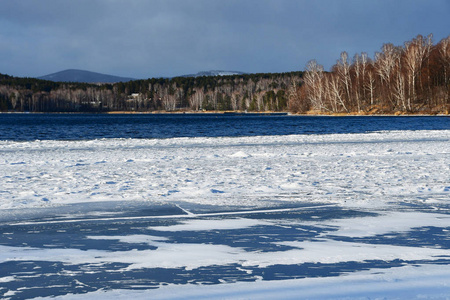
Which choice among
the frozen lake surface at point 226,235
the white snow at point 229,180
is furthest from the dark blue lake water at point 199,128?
the frozen lake surface at point 226,235

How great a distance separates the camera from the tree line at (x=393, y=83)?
8894cm

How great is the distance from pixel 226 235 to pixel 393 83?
9108cm

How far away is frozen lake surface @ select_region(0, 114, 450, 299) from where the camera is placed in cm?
443

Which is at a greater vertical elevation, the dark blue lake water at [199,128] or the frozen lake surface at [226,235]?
the dark blue lake water at [199,128]

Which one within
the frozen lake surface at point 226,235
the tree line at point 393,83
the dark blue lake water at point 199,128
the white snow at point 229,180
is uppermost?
the tree line at point 393,83

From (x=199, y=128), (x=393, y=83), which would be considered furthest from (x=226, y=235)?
(x=393, y=83)

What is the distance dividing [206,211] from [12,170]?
329 inches

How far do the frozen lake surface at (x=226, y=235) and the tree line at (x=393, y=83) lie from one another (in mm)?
79573

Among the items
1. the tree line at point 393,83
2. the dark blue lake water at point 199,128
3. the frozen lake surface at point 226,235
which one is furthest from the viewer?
the tree line at point 393,83

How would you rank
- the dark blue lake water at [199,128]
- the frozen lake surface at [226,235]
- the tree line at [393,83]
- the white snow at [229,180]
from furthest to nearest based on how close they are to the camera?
the tree line at [393,83] < the dark blue lake water at [199,128] < the white snow at [229,180] < the frozen lake surface at [226,235]

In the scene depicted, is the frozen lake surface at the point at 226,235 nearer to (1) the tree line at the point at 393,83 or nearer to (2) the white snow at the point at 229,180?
(2) the white snow at the point at 229,180

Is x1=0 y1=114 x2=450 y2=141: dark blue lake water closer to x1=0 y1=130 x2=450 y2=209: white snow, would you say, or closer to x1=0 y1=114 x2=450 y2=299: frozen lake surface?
x1=0 y1=130 x2=450 y2=209: white snow

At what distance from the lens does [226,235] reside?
6340 mm

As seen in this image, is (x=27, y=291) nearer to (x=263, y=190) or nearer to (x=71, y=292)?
(x=71, y=292)
